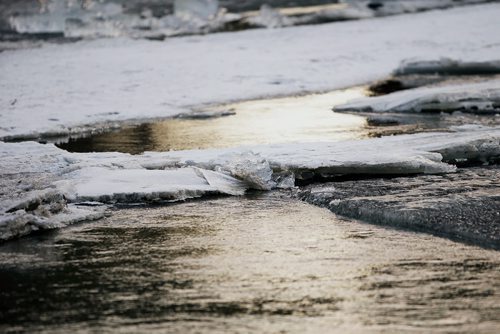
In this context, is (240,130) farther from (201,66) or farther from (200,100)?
(201,66)

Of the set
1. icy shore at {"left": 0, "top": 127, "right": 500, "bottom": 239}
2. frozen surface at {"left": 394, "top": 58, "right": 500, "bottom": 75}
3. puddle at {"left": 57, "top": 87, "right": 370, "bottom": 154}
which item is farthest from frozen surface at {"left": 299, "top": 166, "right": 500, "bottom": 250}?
frozen surface at {"left": 394, "top": 58, "right": 500, "bottom": 75}

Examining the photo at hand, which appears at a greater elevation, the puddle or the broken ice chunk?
the broken ice chunk

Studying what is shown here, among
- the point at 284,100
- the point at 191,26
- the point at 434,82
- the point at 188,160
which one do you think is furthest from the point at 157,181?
the point at 191,26

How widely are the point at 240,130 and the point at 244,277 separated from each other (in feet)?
15.2

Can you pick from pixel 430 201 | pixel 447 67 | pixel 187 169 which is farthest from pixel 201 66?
pixel 430 201

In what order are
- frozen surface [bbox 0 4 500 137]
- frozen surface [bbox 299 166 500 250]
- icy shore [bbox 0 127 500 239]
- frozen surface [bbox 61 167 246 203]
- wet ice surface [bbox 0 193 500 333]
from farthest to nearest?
1. frozen surface [bbox 0 4 500 137]
2. frozen surface [bbox 61 167 246 203]
3. icy shore [bbox 0 127 500 239]
4. frozen surface [bbox 299 166 500 250]
5. wet ice surface [bbox 0 193 500 333]

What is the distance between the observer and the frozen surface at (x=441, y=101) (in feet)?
28.3

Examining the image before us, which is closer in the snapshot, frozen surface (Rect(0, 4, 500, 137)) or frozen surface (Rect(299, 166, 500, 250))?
frozen surface (Rect(299, 166, 500, 250))

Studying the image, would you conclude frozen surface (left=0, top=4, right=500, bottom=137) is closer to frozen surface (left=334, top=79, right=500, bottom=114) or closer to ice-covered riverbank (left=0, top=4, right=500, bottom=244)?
ice-covered riverbank (left=0, top=4, right=500, bottom=244)

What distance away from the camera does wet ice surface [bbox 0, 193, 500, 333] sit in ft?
10.8

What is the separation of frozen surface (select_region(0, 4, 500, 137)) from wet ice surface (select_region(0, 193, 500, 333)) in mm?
4064

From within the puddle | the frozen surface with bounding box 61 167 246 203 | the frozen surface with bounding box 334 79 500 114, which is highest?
the frozen surface with bounding box 334 79 500 114

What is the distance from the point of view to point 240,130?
8.38m

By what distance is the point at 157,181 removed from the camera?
5723 millimetres
